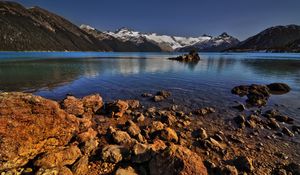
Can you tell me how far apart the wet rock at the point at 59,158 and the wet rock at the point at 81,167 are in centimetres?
41

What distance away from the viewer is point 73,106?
17.8 m

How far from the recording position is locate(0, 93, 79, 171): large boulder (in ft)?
28.1

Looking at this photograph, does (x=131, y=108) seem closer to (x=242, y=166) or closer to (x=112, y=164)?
(x=112, y=164)

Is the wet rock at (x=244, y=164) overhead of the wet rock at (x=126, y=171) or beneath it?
beneath

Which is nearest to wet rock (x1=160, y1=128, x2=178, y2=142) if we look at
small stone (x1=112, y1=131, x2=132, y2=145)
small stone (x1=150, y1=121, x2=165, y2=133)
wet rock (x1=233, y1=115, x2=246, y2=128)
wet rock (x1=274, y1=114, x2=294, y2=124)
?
small stone (x1=150, y1=121, x2=165, y2=133)

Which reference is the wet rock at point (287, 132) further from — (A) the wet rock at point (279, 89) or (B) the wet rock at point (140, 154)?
(A) the wet rock at point (279, 89)

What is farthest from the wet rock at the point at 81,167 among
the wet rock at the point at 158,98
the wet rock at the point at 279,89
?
the wet rock at the point at 279,89

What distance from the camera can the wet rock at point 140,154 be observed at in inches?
377

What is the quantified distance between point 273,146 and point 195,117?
686 centimetres

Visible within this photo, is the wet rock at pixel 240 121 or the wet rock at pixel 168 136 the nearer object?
the wet rock at pixel 168 136

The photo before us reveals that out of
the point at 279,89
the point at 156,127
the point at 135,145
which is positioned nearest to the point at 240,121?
the point at 156,127

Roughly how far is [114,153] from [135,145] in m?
1.27

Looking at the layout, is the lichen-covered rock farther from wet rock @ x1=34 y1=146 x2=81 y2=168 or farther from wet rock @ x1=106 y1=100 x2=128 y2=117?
wet rock @ x1=106 y1=100 x2=128 y2=117

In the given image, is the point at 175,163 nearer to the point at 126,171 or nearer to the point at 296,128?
the point at 126,171
